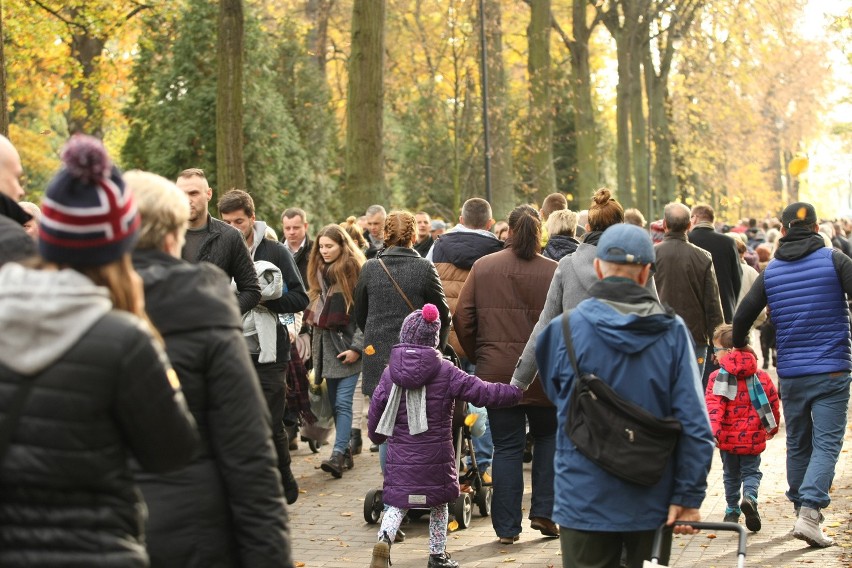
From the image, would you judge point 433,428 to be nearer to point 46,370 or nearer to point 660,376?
point 660,376

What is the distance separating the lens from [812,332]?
340 inches

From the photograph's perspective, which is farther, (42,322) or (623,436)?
(623,436)

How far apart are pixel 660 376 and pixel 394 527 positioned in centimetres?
327

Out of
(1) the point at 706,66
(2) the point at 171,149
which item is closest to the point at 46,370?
(2) the point at 171,149

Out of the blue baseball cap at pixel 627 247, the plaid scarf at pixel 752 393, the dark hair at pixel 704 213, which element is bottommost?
the plaid scarf at pixel 752 393

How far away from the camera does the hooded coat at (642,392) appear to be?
509 cm

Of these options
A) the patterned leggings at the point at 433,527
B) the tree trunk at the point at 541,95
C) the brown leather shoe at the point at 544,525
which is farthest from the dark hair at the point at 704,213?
the tree trunk at the point at 541,95

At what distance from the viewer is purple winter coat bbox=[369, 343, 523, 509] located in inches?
319

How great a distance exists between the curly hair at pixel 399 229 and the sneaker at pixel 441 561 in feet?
9.19

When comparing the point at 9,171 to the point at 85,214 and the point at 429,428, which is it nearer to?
the point at 85,214

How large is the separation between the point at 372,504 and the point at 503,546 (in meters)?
1.11

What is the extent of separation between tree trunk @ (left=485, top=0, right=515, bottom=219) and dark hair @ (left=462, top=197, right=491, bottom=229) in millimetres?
20715

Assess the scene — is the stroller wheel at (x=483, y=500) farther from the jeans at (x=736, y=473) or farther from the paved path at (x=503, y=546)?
the jeans at (x=736, y=473)

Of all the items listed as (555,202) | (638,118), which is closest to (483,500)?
(555,202)
